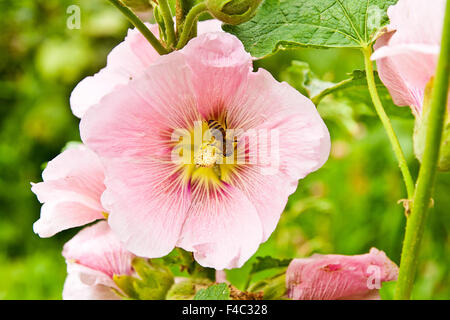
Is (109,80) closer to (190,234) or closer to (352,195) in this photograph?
(190,234)

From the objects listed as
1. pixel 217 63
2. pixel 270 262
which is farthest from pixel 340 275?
pixel 217 63

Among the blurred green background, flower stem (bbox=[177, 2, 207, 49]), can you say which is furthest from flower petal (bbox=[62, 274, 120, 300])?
the blurred green background

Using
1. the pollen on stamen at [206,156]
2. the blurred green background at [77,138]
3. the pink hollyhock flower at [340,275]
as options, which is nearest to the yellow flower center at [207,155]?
the pollen on stamen at [206,156]

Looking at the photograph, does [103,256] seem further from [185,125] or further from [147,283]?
[185,125]

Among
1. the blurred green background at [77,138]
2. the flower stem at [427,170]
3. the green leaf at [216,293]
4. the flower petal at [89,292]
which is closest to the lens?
the flower stem at [427,170]

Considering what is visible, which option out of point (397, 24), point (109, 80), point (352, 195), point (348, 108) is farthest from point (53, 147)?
point (397, 24)

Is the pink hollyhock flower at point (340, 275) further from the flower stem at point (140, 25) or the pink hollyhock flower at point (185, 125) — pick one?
the flower stem at point (140, 25)

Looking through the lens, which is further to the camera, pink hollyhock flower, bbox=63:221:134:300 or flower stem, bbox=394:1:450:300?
pink hollyhock flower, bbox=63:221:134:300

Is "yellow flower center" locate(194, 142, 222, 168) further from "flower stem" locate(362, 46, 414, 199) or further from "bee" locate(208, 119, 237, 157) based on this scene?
"flower stem" locate(362, 46, 414, 199)
